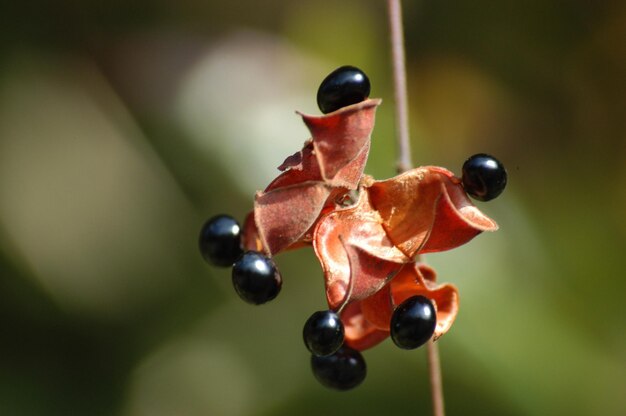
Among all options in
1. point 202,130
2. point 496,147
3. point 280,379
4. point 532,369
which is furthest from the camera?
point 496,147

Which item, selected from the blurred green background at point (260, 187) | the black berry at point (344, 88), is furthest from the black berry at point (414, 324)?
the blurred green background at point (260, 187)

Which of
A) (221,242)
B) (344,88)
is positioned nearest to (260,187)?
(221,242)

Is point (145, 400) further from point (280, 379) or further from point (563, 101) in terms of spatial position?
point (563, 101)

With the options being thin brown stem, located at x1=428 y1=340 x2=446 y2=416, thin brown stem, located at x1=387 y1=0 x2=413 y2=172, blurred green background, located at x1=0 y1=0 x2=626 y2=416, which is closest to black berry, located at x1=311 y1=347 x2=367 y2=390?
thin brown stem, located at x1=428 y1=340 x2=446 y2=416

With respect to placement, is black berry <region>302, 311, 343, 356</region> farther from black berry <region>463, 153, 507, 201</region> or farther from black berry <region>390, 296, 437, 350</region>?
black berry <region>463, 153, 507, 201</region>

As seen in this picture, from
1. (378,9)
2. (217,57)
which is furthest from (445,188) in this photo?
(378,9)

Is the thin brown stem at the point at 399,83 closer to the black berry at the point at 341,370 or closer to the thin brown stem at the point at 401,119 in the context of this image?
the thin brown stem at the point at 401,119
